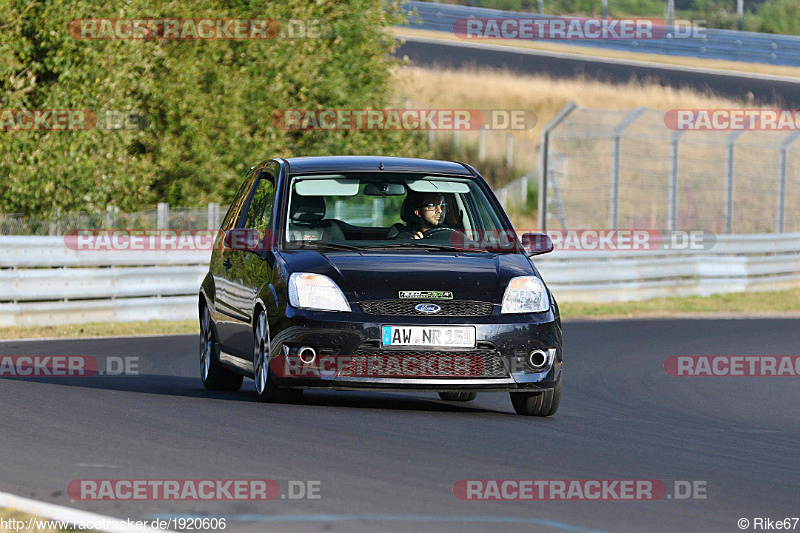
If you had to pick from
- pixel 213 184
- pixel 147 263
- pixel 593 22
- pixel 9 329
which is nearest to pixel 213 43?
pixel 213 184

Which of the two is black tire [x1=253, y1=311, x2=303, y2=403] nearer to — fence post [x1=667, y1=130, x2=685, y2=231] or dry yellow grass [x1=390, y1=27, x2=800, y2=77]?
fence post [x1=667, y1=130, x2=685, y2=231]

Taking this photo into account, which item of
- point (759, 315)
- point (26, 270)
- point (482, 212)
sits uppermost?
point (482, 212)

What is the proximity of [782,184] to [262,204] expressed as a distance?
64.5 feet

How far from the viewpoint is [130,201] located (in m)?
25.9

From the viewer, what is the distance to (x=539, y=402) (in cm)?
991

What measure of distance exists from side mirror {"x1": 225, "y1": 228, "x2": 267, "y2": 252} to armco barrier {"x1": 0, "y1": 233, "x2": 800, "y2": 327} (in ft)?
25.8

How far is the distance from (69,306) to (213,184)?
10.2m

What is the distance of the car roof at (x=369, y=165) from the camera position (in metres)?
10.6

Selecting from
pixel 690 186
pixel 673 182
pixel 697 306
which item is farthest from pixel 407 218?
pixel 690 186

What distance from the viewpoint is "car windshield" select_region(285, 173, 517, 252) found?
33.6 feet

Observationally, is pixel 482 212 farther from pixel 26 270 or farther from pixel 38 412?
pixel 26 270

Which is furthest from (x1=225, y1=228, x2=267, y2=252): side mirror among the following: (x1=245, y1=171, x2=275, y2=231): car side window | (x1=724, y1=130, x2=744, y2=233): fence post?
(x1=724, y1=130, x2=744, y2=233): fence post

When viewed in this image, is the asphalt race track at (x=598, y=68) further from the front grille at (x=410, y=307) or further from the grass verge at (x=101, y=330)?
the front grille at (x=410, y=307)

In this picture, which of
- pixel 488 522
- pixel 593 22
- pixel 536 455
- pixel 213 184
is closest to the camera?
pixel 488 522
